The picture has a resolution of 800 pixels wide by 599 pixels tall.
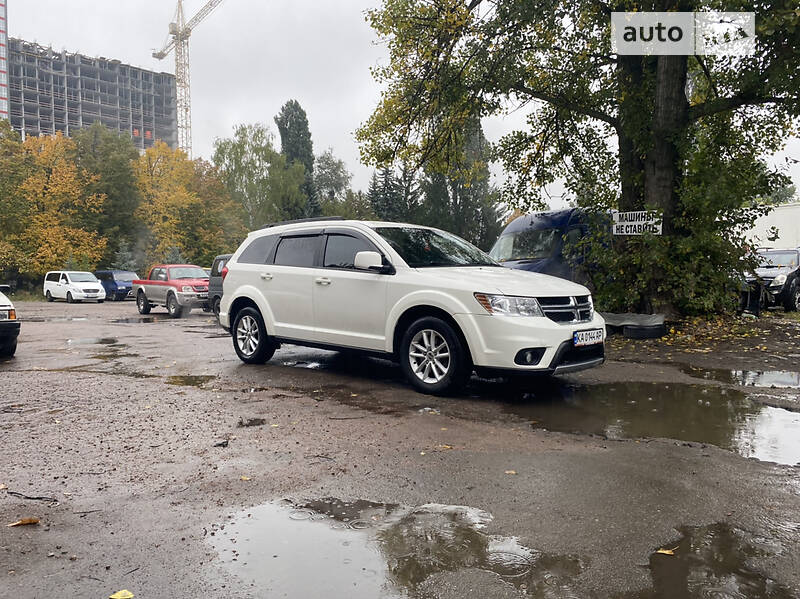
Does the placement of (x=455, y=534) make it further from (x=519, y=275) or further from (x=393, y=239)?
(x=393, y=239)

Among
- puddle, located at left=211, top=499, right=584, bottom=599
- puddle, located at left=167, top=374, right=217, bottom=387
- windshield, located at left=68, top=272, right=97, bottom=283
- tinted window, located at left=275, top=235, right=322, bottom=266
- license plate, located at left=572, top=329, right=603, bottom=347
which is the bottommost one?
puddle, located at left=211, top=499, right=584, bottom=599

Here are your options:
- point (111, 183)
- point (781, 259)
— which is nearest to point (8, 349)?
point (781, 259)

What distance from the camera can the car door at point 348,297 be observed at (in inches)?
299

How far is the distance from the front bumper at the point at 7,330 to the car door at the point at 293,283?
477cm

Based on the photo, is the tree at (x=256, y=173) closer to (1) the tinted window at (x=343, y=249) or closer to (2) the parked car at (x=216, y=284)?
(2) the parked car at (x=216, y=284)

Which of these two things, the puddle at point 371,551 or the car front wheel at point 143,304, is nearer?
the puddle at point 371,551

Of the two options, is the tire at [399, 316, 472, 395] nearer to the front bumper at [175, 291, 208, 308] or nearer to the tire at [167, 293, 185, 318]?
the front bumper at [175, 291, 208, 308]

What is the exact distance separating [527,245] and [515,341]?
8382 mm

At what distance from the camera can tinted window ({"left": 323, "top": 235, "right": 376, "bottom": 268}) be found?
802cm

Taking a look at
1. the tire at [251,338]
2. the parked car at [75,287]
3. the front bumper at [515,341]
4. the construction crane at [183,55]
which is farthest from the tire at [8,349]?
the construction crane at [183,55]

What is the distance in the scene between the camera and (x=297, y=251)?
28.7 feet

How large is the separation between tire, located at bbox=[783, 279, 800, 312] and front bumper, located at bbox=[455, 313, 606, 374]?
1313cm

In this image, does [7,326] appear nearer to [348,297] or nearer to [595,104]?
[348,297]

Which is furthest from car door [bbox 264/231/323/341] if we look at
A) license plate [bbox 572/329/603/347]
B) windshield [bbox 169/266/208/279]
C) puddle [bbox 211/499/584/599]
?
windshield [bbox 169/266/208/279]
